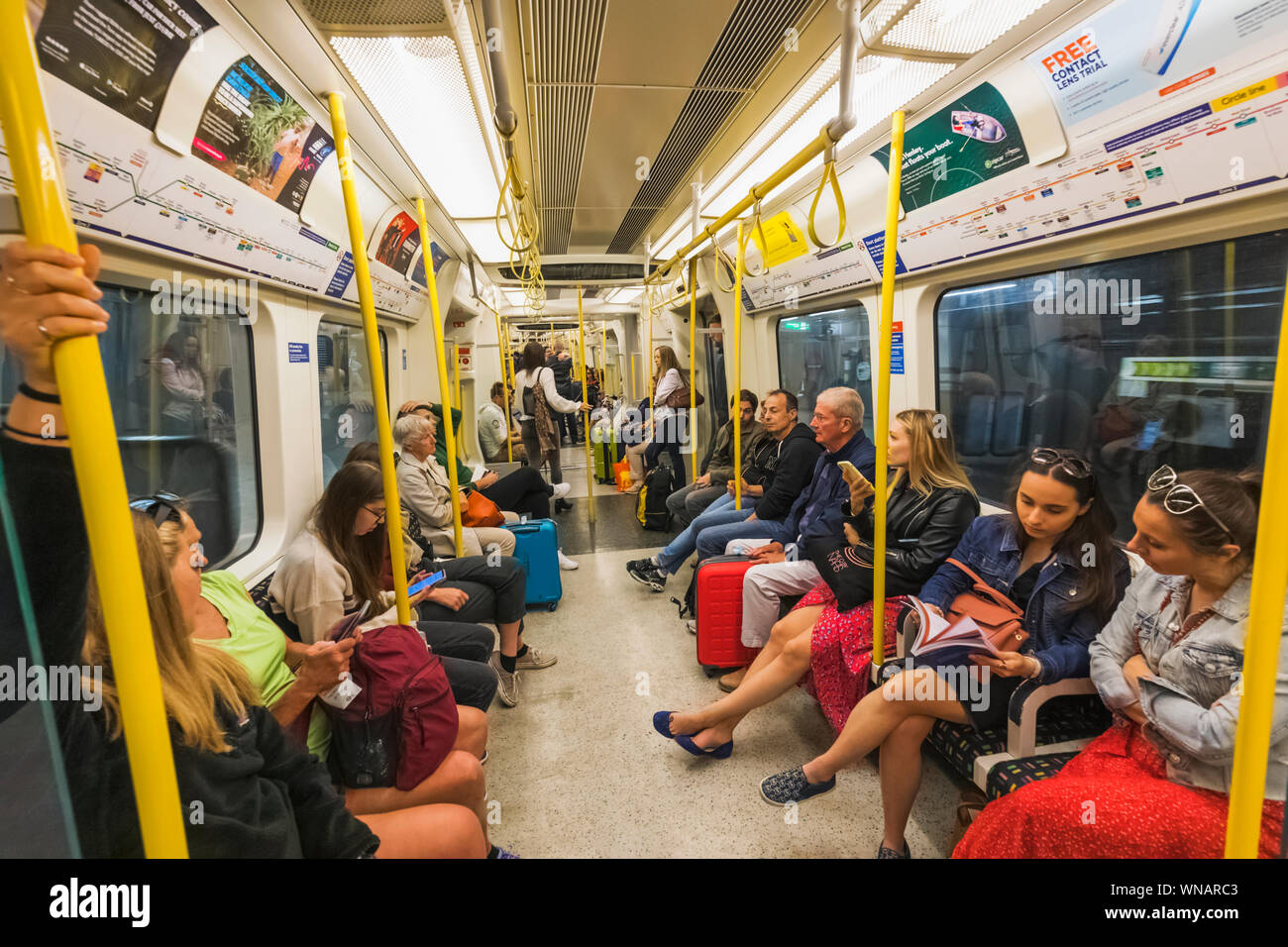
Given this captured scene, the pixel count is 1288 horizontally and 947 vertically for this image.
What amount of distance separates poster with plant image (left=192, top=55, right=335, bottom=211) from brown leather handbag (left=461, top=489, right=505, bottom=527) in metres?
2.38

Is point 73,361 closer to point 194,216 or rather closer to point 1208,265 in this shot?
point 194,216

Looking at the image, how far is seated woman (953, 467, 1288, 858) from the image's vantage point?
1.47 m

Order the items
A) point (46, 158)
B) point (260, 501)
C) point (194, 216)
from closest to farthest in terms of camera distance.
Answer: point (46, 158), point (194, 216), point (260, 501)

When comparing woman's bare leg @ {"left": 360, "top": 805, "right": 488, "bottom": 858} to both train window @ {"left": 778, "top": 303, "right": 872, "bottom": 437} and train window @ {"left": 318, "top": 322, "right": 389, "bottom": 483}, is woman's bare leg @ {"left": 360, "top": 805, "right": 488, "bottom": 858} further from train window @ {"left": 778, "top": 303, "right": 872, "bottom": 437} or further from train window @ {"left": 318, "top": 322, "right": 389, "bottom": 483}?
train window @ {"left": 778, "top": 303, "right": 872, "bottom": 437}

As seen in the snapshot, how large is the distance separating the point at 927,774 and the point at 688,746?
109 centimetres

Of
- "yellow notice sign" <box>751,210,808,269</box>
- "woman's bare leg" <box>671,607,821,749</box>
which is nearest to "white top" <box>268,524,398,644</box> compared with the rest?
"woman's bare leg" <box>671,607,821,749</box>

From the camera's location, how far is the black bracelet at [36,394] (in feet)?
2.68

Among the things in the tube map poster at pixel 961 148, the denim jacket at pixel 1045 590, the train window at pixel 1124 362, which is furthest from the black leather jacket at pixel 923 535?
the tube map poster at pixel 961 148

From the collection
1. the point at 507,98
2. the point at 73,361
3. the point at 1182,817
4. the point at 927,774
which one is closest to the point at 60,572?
the point at 73,361

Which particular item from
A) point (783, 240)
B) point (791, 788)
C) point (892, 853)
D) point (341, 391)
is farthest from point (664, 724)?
point (783, 240)

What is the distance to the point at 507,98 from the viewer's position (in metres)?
2.14

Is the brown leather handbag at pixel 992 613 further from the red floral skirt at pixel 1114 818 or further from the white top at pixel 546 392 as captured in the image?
the white top at pixel 546 392

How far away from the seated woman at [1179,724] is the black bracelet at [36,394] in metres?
2.30

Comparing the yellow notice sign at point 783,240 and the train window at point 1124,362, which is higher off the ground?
the yellow notice sign at point 783,240
